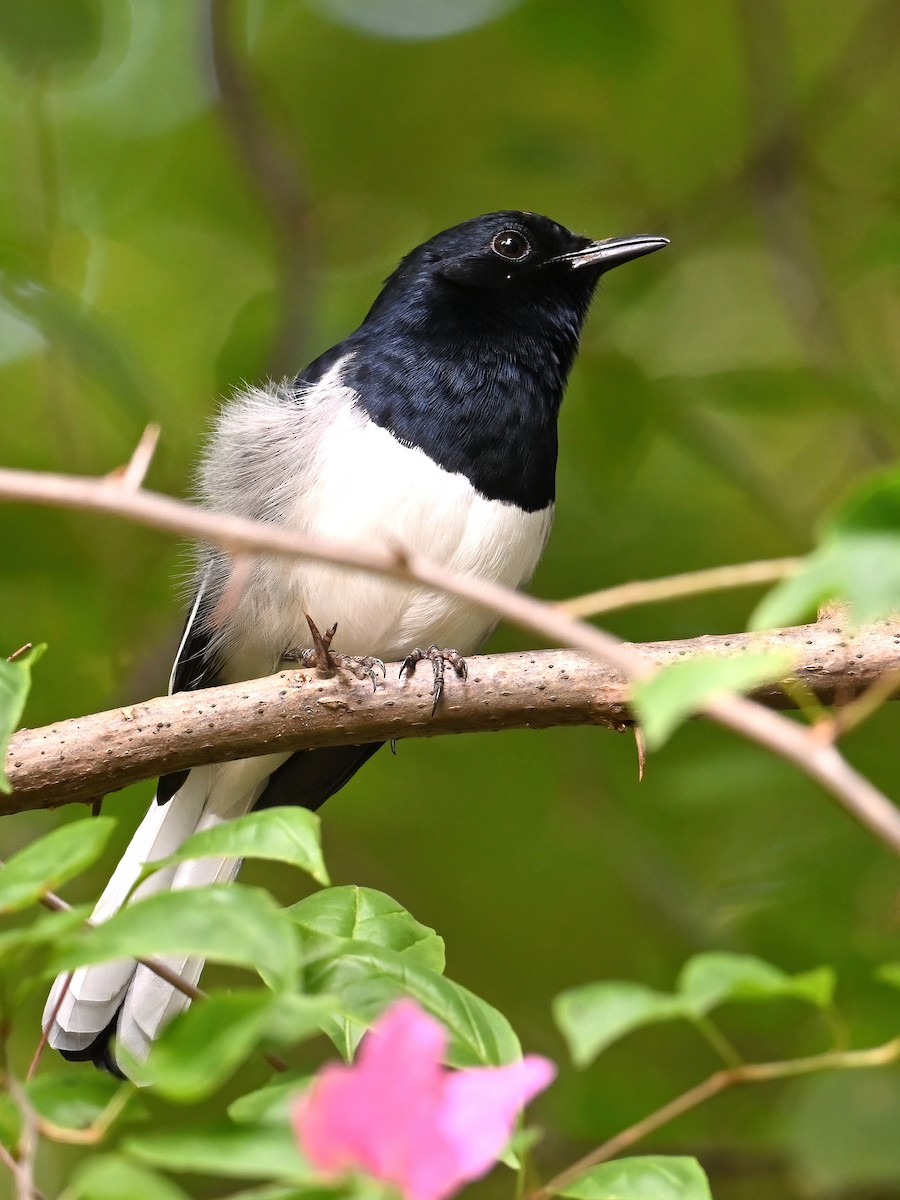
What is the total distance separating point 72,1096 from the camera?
1.11 meters

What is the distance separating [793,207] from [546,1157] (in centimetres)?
291

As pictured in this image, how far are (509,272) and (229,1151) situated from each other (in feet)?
10.1

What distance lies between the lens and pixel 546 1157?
376 cm

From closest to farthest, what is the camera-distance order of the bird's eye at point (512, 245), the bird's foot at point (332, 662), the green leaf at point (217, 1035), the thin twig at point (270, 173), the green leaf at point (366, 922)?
the green leaf at point (217, 1035) → the green leaf at point (366, 922) → the bird's foot at point (332, 662) → the bird's eye at point (512, 245) → the thin twig at point (270, 173)

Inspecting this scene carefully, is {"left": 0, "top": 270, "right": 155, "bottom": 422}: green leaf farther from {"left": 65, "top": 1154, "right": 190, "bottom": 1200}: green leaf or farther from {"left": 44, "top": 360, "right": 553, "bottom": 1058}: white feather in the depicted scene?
{"left": 65, "top": 1154, "right": 190, "bottom": 1200}: green leaf

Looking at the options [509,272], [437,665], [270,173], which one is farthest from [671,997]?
[270,173]

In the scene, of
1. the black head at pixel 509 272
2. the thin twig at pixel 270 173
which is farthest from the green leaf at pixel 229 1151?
the thin twig at pixel 270 173

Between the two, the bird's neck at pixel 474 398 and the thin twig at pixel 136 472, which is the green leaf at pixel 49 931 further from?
the bird's neck at pixel 474 398

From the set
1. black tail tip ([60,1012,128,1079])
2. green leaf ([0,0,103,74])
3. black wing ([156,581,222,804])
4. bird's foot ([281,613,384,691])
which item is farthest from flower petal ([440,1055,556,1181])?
green leaf ([0,0,103,74])

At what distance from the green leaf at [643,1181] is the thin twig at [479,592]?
0.46 m

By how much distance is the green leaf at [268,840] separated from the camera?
3.38 ft

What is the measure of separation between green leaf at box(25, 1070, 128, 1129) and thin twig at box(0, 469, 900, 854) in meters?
0.49

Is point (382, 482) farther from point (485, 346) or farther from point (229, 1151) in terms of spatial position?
point (229, 1151)

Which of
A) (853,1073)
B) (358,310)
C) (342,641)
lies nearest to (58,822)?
(342,641)
